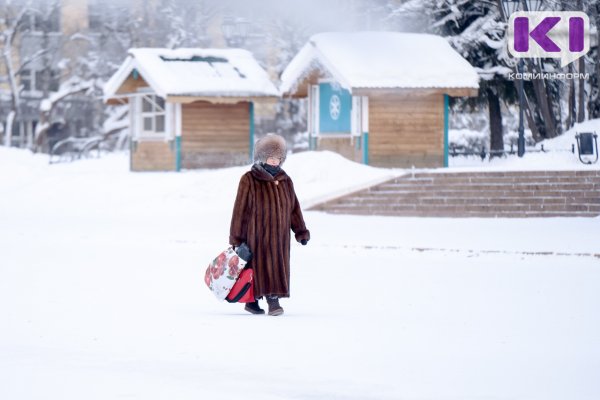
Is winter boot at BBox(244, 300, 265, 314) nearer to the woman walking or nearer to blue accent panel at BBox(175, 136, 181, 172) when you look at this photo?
the woman walking

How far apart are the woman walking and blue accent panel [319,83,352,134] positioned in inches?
911

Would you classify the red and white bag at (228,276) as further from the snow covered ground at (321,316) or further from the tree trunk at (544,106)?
the tree trunk at (544,106)

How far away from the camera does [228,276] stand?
35.4ft

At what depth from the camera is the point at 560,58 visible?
36.5 m

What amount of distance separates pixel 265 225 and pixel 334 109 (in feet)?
78.1

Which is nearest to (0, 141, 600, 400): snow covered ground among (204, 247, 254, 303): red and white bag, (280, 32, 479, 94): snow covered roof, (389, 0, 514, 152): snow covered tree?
(204, 247, 254, 303): red and white bag

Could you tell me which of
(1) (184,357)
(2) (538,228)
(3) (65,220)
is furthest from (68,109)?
(1) (184,357)

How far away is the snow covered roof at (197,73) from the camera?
1412 inches

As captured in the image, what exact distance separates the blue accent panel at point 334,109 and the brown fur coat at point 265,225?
23.2 meters

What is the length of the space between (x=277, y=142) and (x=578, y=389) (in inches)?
160

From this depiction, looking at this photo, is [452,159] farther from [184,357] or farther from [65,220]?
[184,357]

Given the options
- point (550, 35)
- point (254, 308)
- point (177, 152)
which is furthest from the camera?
point (177, 152)

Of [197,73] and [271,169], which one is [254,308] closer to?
[271,169]

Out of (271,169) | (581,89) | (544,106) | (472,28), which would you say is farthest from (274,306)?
(472,28)
